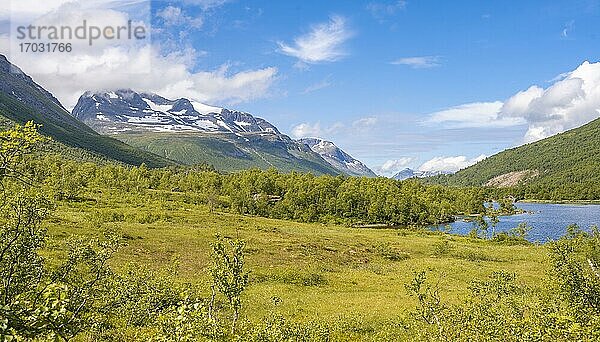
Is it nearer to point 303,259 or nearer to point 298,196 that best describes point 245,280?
point 303,259

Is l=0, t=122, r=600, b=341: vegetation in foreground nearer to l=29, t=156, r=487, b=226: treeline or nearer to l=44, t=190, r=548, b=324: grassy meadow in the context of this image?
l=44, t=190, r=548, b=324: grassy meadow

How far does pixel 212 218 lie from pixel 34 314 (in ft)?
339

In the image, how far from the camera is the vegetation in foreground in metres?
13.9

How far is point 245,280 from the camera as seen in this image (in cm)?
2880

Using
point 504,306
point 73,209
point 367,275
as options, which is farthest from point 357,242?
point 504,306

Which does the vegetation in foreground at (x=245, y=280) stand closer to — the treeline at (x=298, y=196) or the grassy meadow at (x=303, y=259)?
the grassy meadow at (x=303, y=259)

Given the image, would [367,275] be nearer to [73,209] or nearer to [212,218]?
[212,218]

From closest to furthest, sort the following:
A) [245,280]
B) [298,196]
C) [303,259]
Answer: [245,280]
[303,259]
[298,196]

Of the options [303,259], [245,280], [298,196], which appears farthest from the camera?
[298,196]

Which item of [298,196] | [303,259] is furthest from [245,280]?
[298,196]

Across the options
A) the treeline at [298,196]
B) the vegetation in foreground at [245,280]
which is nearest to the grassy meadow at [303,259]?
the vegetation in foreground at [245,280]

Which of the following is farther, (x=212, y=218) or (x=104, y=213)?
(x=212, y=218)

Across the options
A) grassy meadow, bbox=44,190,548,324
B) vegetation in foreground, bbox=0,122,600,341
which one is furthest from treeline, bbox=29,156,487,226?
grassy meadow, bbox=44,190,548,324

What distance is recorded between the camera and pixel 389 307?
45.5 metres
